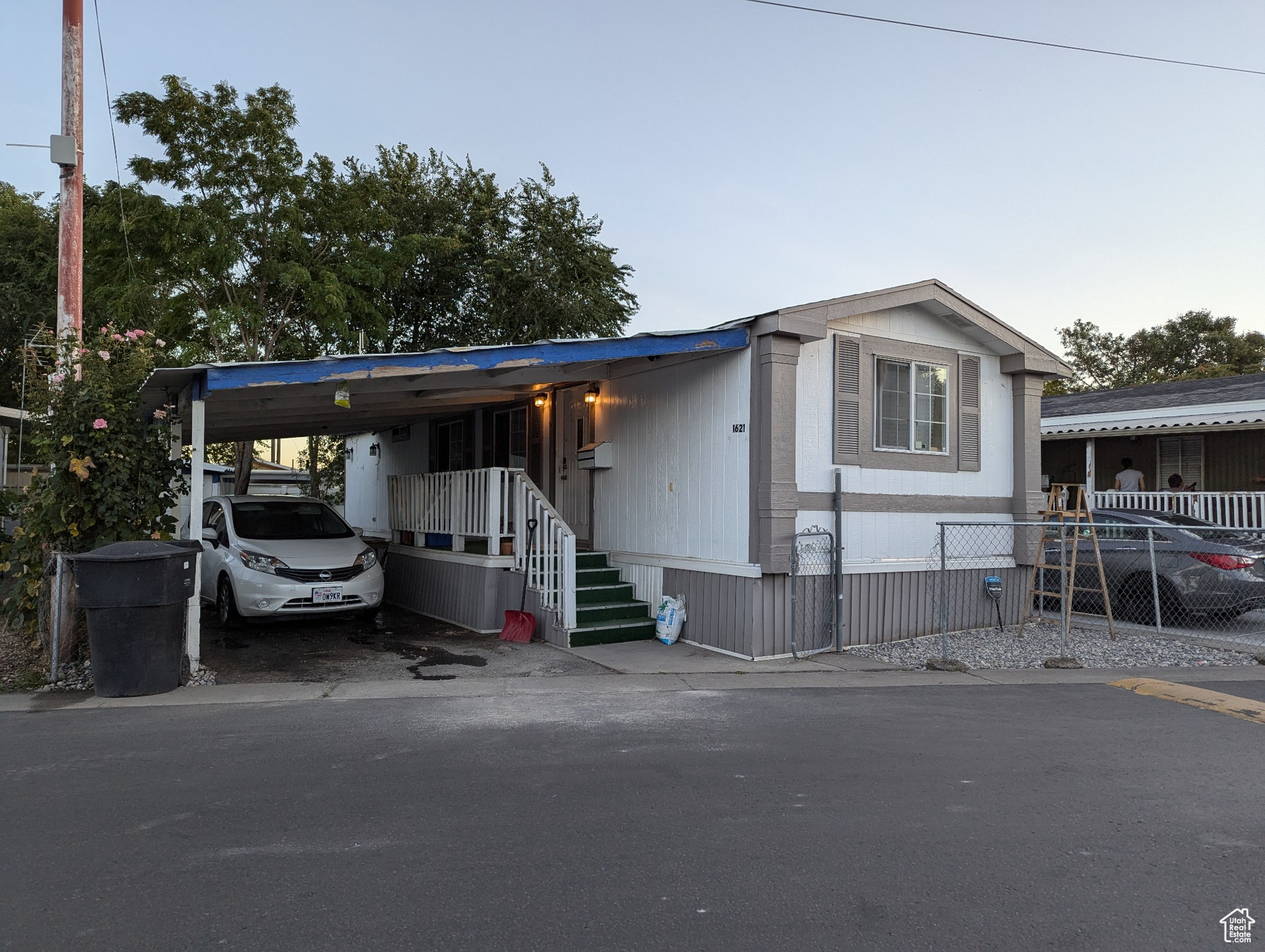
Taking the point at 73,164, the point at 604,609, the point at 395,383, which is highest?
the point at 73,164

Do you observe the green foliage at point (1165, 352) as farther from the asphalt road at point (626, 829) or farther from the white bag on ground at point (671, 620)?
the asphalt road at point (626, 829)

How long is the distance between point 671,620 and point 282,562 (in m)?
4.24

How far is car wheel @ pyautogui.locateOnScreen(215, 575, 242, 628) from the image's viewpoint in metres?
9.78

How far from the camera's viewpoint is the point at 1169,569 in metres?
10.0

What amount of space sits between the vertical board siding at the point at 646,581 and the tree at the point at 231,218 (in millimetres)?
7236

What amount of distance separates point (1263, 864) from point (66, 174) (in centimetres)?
1111

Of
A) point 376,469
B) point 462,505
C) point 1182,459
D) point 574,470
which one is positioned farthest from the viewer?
point 1182,459

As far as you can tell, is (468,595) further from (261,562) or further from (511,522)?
(261,562)

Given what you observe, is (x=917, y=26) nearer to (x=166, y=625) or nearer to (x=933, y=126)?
(x=933, y=126)

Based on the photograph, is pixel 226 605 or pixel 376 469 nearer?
pixel 226 605

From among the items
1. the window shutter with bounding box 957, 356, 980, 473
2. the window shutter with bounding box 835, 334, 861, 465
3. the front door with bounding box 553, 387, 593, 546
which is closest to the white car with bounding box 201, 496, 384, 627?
the front door with bounding box 553, 387, 593, 546

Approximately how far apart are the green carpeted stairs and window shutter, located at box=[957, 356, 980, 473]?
4144 mm

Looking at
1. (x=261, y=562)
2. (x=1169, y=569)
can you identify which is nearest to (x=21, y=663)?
(x=261, y=562)

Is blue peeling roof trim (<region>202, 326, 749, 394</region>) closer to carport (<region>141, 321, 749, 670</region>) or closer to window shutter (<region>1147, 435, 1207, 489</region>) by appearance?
carport (<region>141, 321, 749, 670</region>)
